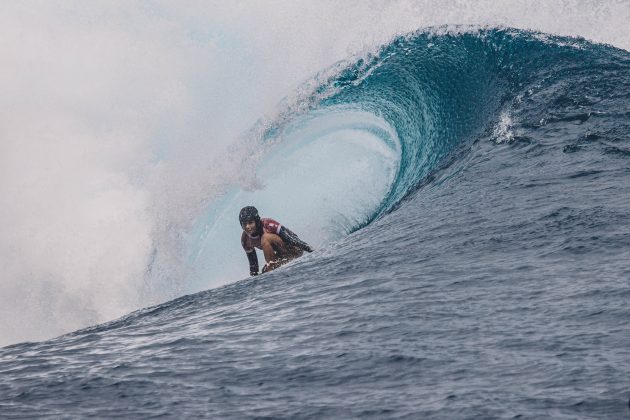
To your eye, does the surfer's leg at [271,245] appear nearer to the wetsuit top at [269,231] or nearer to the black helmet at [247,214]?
the wetsuit top at [269,231]

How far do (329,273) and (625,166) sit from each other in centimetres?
313

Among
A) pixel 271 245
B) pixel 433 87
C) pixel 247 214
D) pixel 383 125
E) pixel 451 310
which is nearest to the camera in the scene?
pixel 451 310

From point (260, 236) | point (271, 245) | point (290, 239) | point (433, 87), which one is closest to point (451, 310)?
point (290, 239)

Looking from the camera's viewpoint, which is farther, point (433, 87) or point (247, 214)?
point (433, 87)

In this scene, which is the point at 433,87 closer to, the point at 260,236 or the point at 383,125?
the point at 383,125

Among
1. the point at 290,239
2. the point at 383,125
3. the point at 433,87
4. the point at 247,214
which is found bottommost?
the point at 290,239

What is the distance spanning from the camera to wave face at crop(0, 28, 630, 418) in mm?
3787

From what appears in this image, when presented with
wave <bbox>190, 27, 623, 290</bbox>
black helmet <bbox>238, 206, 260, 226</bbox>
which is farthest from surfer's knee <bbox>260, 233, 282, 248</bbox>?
wave <bbox>190, 27, 623, 290</bbox>

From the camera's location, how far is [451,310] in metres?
4.95

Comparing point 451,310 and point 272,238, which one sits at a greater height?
point 272,238

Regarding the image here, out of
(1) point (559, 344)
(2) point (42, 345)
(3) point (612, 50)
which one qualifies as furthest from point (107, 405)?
(3) point (612, 50)

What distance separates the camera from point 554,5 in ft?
43.9

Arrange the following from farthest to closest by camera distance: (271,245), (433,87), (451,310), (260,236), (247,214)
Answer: (433,87)
(260,236)
(271,245)
(247,214)
(451,310)

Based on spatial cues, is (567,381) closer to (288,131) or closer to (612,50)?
(612,50)
